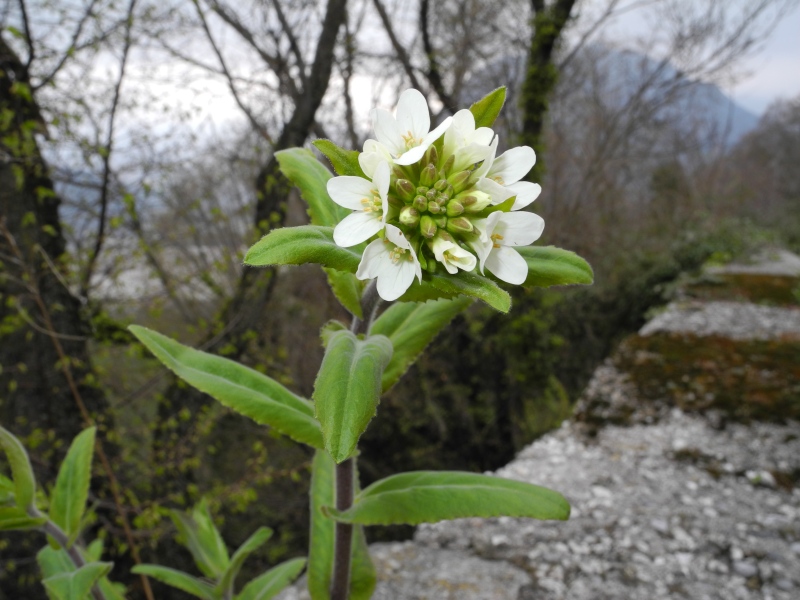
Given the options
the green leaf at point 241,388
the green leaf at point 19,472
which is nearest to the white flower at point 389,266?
the green leaf at point 241,388

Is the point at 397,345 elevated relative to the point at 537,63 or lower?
lower

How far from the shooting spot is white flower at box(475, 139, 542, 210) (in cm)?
81

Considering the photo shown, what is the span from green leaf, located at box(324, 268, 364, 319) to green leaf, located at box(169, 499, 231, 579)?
0.97 m

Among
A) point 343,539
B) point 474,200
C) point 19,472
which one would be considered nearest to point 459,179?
point 474,200

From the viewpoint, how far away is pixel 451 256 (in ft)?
2.67

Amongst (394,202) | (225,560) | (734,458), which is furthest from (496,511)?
(734,458)

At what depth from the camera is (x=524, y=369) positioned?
25.8 feet

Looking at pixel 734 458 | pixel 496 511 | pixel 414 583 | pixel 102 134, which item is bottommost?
pixel 734 458

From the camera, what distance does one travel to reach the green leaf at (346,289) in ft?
3.20

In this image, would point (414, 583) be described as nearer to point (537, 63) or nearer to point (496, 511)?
point (496, 511)

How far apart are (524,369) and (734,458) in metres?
5.28

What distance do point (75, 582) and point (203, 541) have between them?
1.81ft

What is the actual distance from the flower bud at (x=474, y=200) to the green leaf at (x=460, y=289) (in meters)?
0.10

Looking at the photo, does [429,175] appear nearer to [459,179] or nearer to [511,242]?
[459,179]
